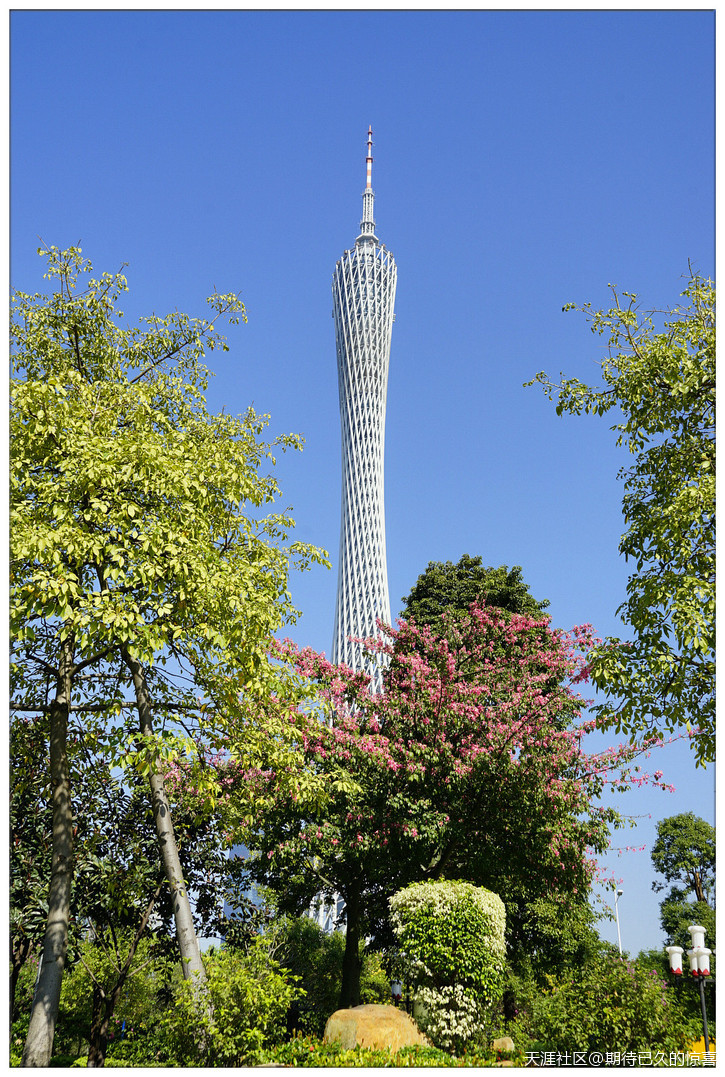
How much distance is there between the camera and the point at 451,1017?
26.3 ft

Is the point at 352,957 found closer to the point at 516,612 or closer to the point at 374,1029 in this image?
the point at 374,1029

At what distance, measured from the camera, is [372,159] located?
135 ft

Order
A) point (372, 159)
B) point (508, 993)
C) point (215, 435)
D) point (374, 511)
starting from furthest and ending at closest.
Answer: point (372, 159) → point (374, 511) → point (508, 993) → point (215, 435)

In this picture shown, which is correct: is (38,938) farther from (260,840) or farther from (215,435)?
(215,435)

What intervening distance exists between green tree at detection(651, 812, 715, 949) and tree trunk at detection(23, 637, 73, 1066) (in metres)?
21.8

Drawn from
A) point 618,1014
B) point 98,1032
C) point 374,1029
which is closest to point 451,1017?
point 374,1029

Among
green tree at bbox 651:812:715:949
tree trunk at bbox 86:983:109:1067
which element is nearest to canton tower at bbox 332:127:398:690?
green tree at bbox 651:812:715:949

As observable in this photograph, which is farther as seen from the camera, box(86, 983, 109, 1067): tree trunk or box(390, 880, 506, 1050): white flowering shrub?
box(86, 983, 109, 1067): tree trunk

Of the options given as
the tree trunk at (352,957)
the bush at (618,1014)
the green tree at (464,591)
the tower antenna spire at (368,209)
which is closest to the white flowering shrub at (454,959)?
the bush at (618,1014)

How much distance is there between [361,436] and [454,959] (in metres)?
28.1

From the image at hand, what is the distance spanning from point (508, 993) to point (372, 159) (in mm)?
37276

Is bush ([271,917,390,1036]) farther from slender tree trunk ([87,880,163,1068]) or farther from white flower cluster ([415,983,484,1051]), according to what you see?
white flower cluster ([415,983,484,1051])

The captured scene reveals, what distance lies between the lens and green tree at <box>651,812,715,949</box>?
23938 mm

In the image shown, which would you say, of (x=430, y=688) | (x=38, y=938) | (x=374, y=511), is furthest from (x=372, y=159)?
(x=38, y=938)
